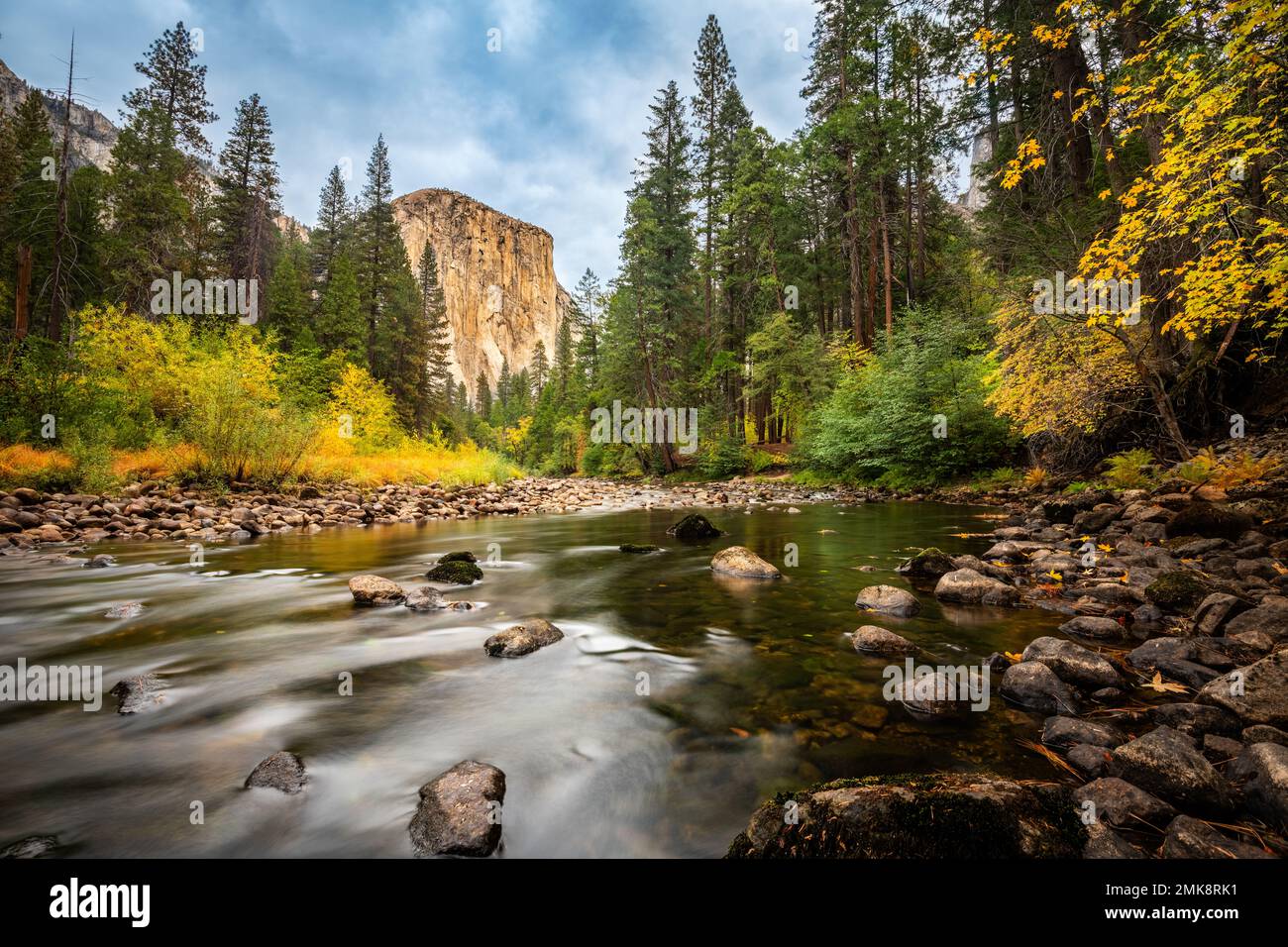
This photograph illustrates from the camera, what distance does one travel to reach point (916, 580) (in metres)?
5.63

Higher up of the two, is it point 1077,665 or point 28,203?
point 28,203

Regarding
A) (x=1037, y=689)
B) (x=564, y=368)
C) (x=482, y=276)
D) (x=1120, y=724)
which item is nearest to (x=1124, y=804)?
(x=1120, y=724)

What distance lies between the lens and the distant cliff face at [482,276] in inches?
3932

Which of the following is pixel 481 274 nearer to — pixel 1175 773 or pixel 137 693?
pixel 137 693

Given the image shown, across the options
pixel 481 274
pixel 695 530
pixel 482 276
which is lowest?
pixel 695 530

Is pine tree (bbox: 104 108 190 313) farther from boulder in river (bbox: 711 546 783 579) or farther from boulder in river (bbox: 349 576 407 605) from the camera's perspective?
boulder in river (bbox: 711 546 783 579)

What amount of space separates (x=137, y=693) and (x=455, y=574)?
3.21 m

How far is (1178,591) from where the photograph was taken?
4.02 metres

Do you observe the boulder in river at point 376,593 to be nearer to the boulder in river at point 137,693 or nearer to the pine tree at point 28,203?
the boulder in river at point 137,693

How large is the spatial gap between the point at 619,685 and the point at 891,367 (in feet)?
60.4

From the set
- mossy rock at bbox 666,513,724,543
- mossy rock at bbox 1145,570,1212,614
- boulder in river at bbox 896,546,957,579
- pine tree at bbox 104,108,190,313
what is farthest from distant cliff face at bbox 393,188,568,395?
mossy rock at bbox 1145,570,1212,614

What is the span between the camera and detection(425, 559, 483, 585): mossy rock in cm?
608

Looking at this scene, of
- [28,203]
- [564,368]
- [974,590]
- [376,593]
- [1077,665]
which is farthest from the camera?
[564,368]
